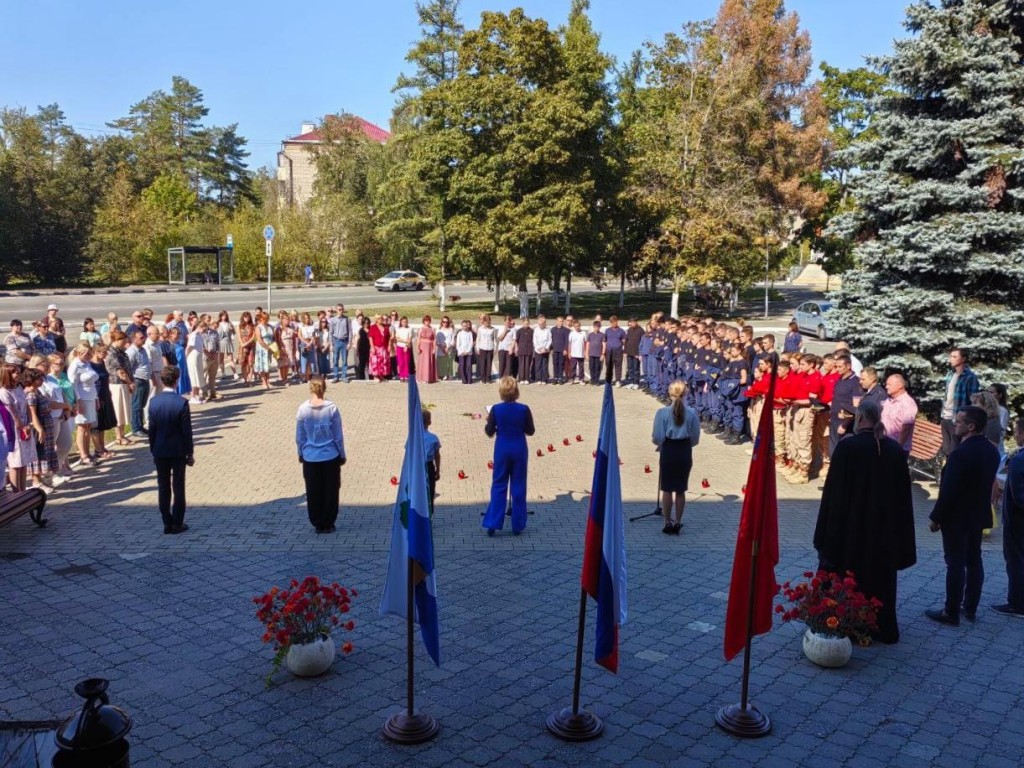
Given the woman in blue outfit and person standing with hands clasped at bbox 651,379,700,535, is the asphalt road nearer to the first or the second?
the woman in blue outfit

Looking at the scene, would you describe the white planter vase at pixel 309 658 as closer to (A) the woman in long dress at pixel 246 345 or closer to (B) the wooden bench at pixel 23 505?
(B) the wooden bench at pixel 23 505

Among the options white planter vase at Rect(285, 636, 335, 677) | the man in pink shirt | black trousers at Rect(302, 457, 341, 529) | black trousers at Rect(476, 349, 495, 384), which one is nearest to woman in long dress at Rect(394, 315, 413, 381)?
black trousers at Rect(476, 349, 495, 384)

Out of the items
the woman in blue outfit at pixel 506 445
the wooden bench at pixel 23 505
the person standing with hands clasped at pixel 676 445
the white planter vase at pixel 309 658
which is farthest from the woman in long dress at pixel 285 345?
the white planter vase at pixel 309 658

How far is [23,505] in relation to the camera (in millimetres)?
9930

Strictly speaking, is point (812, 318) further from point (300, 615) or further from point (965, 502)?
point (300, 615)

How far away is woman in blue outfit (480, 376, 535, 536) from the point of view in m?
10.1

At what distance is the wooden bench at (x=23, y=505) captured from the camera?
952cm

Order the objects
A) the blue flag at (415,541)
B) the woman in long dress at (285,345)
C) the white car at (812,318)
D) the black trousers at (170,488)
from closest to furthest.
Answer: the blue flag at (415,541)
the black trousers at (170,488)
the woman in long dress at (285,345)
the white car at (812,318)

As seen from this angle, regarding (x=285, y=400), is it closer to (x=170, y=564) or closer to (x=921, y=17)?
(x=170, y=564)

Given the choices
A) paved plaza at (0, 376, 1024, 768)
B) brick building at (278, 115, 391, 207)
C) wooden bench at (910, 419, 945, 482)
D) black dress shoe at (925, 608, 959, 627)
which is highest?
brick building at (278, 115, 391, 207)

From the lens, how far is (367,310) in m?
39.6

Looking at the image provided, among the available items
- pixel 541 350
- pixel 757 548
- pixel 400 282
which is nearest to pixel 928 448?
pixel 757 548

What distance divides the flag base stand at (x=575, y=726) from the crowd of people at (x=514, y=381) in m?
2.38

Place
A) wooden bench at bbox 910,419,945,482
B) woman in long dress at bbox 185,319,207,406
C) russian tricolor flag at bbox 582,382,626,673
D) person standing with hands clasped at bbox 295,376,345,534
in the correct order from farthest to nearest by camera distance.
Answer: woman in long dress at bbox 185,319,207,406 < wooden bench at bbox 910,419,945,482 < person standing with hands clasped at bbox 295,376,345,534 < russian tricolor flag at bbox 582,382,626,673
